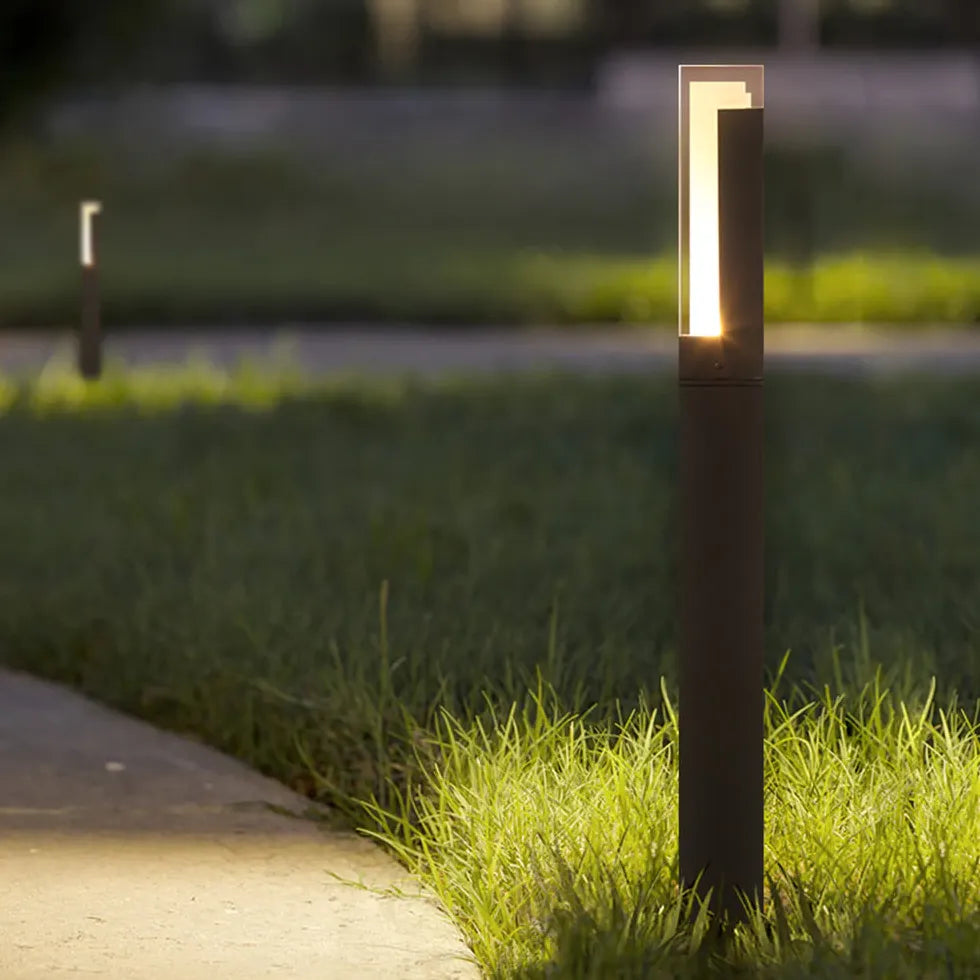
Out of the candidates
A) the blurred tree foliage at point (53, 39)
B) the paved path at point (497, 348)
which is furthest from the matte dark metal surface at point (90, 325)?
the blurred tree foliage at point (53, 39)

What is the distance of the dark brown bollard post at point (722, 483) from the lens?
327cm

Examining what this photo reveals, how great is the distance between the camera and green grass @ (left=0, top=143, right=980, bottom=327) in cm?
1888

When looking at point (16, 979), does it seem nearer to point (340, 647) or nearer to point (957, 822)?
point (957, 822)

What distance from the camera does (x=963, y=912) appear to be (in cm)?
341

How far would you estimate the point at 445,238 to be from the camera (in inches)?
1047

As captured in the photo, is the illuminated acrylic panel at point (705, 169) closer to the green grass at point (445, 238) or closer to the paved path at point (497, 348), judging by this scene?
the paved path at point (497, 348)

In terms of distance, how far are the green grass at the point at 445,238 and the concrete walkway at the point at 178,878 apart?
42.1 ft

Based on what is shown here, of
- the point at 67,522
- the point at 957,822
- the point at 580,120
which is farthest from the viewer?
the point at 580,120

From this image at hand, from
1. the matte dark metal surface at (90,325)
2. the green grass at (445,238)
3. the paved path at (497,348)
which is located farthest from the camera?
the green grass at (445,238)

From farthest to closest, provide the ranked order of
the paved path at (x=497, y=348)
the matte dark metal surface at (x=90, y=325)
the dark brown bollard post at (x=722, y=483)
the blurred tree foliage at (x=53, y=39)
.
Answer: the blurred tree foliage at (x=53, y=39) < the paved path at (x=497, y=348) < the matte dark metal surface at (x=90, y=325) < the dark brown bollard post at (x=722, y=483)

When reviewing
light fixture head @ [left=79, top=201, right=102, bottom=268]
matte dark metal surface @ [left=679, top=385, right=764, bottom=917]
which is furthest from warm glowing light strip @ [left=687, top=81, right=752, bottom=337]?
light fixture head @ [left=79, top=201, right=102, bottom=268]

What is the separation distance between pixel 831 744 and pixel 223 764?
1367 millimetres

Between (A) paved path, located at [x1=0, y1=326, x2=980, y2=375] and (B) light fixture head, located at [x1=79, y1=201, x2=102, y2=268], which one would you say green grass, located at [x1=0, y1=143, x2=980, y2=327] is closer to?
(A) paved path, located at [x1=0, y1=326, x2=980, y2=375]

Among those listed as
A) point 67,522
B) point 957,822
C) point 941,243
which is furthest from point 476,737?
point 941,243
